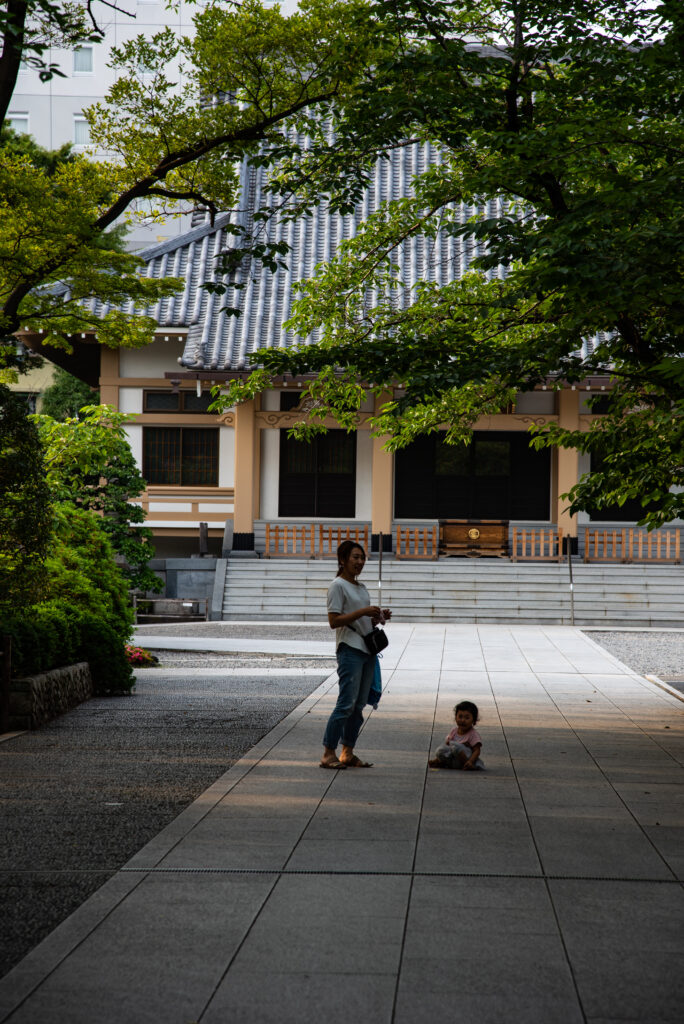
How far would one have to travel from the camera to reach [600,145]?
850cm

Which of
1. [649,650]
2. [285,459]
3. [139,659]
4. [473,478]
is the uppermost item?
[285,459]

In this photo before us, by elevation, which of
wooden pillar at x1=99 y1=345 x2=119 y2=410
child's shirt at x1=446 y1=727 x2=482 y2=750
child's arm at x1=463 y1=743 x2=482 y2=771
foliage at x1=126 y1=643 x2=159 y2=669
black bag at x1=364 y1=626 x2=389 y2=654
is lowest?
foliage at x1=126 y1=643 x2=159 y2=669

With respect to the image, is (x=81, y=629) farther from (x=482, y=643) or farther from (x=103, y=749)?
(x=482, y=643)

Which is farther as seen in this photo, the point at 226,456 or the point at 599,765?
the point at 226,456

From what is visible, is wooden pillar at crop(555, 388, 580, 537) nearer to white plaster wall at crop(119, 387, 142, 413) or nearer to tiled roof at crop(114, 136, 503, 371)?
tiled roof at crop(114, 136, 503, 371)

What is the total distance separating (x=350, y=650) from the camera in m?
7.91

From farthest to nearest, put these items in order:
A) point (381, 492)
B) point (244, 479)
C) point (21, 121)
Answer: point (21, 121) < point (381, 492) < point (244, 479)

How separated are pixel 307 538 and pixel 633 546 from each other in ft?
27.4

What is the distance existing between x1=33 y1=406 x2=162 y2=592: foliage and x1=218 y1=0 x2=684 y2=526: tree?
3.26 meters

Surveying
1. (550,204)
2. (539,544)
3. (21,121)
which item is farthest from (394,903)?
(21,121)

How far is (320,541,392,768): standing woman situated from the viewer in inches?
308

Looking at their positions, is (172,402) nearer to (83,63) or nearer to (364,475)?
(364,475)

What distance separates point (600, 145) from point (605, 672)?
8.52 m

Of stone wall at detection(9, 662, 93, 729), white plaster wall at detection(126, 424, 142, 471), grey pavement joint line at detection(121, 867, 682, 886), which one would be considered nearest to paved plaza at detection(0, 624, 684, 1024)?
grey pavement joint line at detection(121, 867, 682, 886)
